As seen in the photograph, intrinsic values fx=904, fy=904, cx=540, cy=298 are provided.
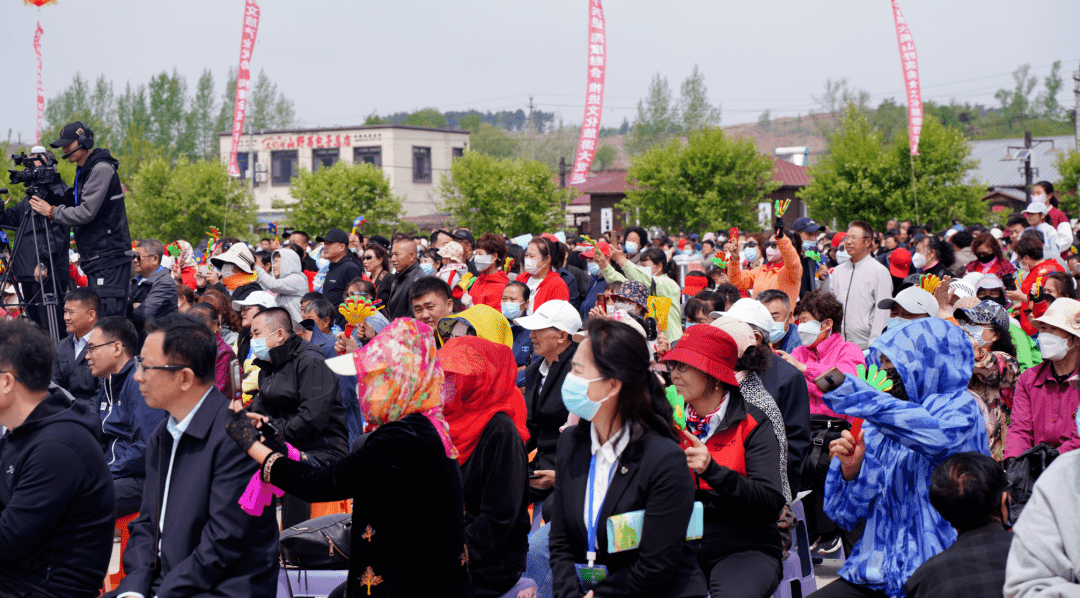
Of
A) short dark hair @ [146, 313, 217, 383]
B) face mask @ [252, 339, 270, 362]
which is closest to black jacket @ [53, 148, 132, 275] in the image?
face mask @ [252, 339, 270, 362]

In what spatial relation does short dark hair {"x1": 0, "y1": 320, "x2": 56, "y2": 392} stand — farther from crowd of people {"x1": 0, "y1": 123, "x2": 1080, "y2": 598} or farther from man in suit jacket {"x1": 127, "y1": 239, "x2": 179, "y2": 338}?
man in suit jacket {"x1": 127, "y1": 239, "x2": 179, "y2": 338}

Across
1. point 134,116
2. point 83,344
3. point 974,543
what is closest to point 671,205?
point 83,344

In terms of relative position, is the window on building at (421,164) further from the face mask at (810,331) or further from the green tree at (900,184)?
the face mask at (810,331)

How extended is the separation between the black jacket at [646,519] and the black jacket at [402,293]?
4.82 metres

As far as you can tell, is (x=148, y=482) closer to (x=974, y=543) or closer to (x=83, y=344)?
(x=974, y=543)

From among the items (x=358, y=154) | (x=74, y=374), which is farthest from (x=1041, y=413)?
(x=358, y=154)

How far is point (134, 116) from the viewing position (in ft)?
242

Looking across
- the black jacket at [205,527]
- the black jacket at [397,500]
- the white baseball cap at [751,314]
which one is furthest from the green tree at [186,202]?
the black jacket at [397,500]

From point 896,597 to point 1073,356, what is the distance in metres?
1.87

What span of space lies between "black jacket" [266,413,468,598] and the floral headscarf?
0.05 m

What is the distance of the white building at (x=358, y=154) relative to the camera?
180 feet

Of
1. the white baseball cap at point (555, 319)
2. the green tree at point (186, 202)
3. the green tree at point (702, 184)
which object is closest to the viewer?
the white baseball cap at point (555, 319)

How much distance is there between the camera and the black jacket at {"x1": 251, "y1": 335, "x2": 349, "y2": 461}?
17.1 feet

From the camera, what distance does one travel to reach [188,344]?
10.9 feet
